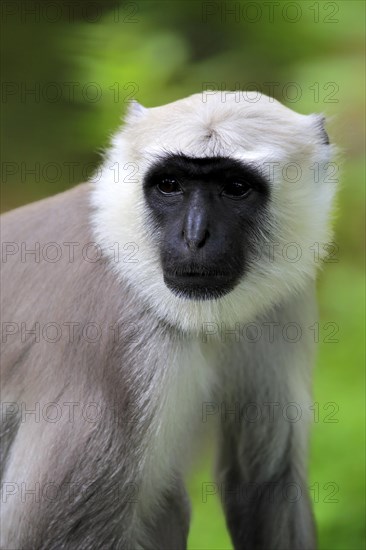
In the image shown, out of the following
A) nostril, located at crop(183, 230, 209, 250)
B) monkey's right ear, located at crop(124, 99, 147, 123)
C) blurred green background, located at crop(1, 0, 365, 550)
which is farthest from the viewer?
blurred green background, located at crop(1, 0, 365, 550)

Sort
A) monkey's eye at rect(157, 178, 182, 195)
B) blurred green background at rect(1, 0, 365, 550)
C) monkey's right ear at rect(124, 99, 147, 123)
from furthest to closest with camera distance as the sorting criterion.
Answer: blurred green background at rect(1, 0, 365, 550) → monkey's right ear at rect(124, 99, 147, 123) → monkey's eye at rect(157, 178, 182, 195)

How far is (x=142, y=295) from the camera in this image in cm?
453

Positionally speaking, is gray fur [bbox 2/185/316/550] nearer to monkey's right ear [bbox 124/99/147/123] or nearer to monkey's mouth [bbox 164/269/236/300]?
monkey's mouth [bbox 164/269/236/300]

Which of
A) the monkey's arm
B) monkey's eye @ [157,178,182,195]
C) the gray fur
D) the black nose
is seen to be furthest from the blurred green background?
the black nose

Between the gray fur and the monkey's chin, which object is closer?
the monkey's chin

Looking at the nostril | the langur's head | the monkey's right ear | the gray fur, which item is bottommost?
the gray fur

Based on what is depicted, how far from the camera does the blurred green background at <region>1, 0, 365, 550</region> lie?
263 inches

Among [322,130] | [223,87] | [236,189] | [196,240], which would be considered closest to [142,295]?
[196,240]

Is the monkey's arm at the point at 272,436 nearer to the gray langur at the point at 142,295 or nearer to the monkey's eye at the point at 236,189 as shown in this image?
the gray langur at the point at 142,295

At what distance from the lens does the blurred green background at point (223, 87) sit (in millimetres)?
6668

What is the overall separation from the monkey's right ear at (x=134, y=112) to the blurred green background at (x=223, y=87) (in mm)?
1031

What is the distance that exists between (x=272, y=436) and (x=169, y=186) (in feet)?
5.33

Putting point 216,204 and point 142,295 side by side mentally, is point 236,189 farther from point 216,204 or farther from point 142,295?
point 142,295

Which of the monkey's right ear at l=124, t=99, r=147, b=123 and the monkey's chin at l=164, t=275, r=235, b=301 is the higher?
the monkey's right ear at l=124, t=99, r=147, b=123
